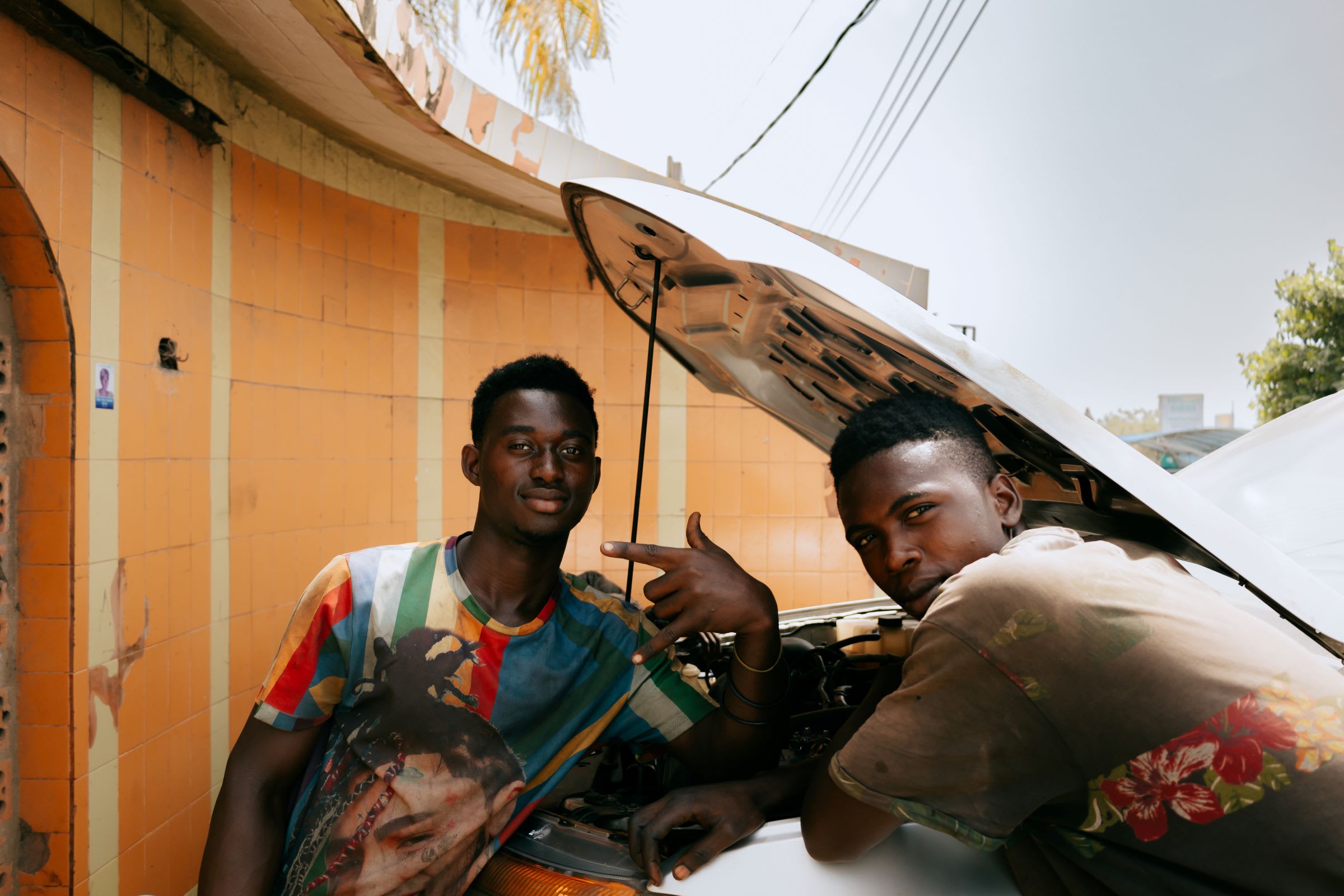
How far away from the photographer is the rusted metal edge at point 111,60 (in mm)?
2342

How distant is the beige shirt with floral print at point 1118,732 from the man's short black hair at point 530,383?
1056 mm

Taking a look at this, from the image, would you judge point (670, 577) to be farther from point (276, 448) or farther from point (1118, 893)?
point (276, 448)

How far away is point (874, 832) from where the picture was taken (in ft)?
3.82

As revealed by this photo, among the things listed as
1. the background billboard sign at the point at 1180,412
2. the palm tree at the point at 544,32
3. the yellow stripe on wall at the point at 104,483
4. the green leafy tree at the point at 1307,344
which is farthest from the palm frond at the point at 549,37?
the background billboard sign at the point at 1180,412

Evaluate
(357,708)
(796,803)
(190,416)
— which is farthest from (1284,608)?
(190,416)

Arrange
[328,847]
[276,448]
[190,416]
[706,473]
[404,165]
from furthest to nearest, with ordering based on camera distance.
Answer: [706,473]
[404,165]
[276,448]
[190,416]
[328,847]

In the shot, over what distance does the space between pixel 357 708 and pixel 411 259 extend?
151 inches

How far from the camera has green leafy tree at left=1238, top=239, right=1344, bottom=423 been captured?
10820 mm

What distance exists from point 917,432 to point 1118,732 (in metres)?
0.62

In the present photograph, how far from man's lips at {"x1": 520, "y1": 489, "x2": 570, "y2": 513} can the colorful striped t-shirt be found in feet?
0.80

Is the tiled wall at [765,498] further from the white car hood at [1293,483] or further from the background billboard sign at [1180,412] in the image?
the background billboard sign at [1180,412]

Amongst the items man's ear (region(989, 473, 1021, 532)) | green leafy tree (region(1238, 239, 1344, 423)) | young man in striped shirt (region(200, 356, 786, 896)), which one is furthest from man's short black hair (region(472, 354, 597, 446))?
green leafy tree (region(1238, 239, 1344, 423))

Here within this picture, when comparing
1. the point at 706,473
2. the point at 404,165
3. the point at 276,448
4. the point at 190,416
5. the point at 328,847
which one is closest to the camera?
the point at 328,847

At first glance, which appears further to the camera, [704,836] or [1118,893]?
[704,836]
